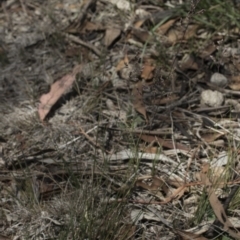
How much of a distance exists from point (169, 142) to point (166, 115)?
17 centimetres

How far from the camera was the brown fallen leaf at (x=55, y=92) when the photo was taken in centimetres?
283

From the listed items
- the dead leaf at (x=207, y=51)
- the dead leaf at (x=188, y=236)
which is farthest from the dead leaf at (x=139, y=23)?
the dead leaf at (x=188, y=236)

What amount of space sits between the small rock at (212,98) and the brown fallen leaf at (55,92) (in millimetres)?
642

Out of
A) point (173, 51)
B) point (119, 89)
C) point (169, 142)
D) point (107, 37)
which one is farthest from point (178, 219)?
point (107, 37)

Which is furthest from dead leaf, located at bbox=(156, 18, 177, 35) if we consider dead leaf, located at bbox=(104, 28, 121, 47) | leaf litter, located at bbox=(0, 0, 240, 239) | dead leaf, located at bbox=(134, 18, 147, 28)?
dead leaf, located at bbox=(104, 28, 121, 47)

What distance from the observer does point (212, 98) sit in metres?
2.77

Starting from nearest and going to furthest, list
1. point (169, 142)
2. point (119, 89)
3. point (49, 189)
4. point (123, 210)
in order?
point (123, 210)
point (49, 189)
point (169, 142)
point (119, 89)

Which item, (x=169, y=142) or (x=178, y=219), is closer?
(x=178, y=219)

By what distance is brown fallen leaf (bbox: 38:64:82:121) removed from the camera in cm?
283

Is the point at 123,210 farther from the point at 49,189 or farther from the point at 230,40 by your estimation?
the point at 230,40

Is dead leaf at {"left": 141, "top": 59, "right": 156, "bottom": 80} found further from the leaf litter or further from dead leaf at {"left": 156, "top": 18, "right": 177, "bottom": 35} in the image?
dead leaf at {"left": 156, "top": 18, "right": 177, "bottom": 35}

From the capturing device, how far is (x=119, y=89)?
294 cm

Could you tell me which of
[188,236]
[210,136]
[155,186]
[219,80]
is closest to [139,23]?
[219,80]

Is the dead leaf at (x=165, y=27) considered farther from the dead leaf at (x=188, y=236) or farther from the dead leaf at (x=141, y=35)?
the dead leaf at (x=188, y=236)
